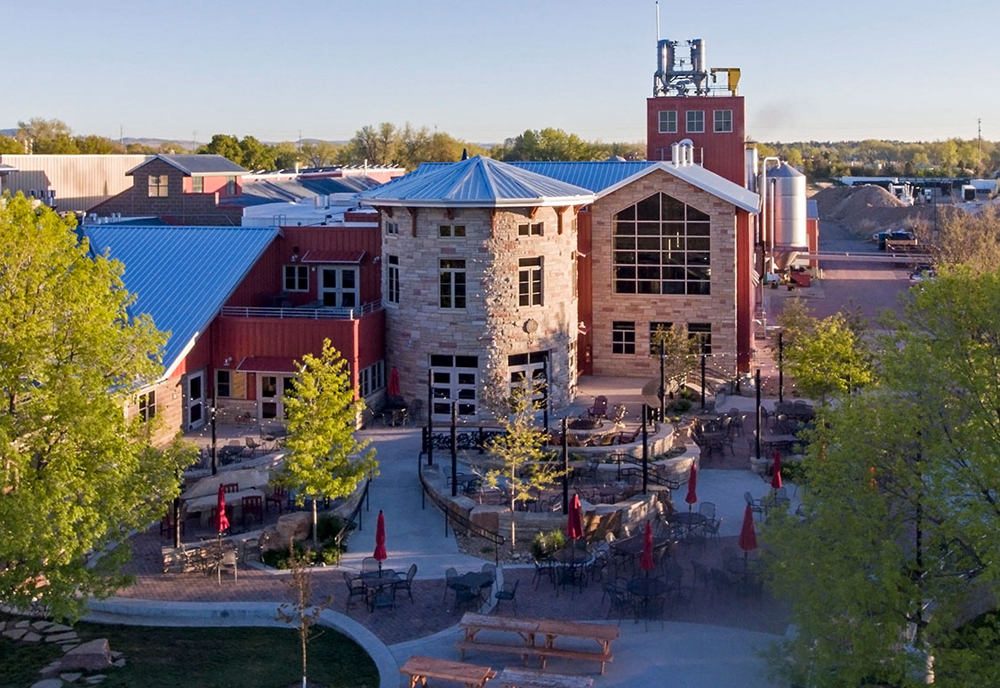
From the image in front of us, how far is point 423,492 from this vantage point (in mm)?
28594

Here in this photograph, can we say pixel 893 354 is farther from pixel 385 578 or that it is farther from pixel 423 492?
pixel 423 492

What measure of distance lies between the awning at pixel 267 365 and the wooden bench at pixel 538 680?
17.5 metres

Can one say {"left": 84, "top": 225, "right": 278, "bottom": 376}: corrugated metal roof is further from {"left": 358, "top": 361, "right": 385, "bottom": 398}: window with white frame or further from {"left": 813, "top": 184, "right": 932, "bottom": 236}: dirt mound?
{"left": 813, "top": 184, "right": 932, "bottom": 236}: dirt mound

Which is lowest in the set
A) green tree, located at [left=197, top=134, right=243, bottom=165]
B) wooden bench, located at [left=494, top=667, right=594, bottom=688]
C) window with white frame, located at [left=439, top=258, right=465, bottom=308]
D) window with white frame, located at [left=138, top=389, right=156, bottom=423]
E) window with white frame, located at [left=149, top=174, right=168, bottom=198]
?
wooden bench, located at [left=494, top=667, right=594, bottom=688]

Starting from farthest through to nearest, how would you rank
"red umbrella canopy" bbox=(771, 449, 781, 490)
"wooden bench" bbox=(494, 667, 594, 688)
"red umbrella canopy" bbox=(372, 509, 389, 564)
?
"red umbrella canopy" bbox=(771, 449, 781, 490) → "red umbrella canopy" bbox=(372, 509, 389, 564) → "wooden bench" bbox=(494, 667, 594, 688)

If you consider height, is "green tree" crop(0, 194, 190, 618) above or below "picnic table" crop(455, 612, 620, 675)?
above

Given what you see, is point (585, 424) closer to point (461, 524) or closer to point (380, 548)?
point (461, 524)

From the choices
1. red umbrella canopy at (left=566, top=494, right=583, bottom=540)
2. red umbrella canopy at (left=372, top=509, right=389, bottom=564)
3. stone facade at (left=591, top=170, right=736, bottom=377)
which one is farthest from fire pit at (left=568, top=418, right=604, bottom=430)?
red umbrella canopy at (left=372, top=509, right=389, bottom=564)

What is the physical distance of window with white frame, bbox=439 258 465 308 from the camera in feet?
117

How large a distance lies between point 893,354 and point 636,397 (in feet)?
74.7

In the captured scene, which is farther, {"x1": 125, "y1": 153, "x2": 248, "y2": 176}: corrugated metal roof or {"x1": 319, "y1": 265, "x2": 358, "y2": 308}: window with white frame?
{"x1": 125, "y1": 153, "x2": 248, "y2": 176}: corrugated metal roof

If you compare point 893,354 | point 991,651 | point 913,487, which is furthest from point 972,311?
point 991,651

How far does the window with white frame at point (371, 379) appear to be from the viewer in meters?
35.7

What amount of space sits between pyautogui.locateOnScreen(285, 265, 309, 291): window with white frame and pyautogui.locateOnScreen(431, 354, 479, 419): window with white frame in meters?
5.93
